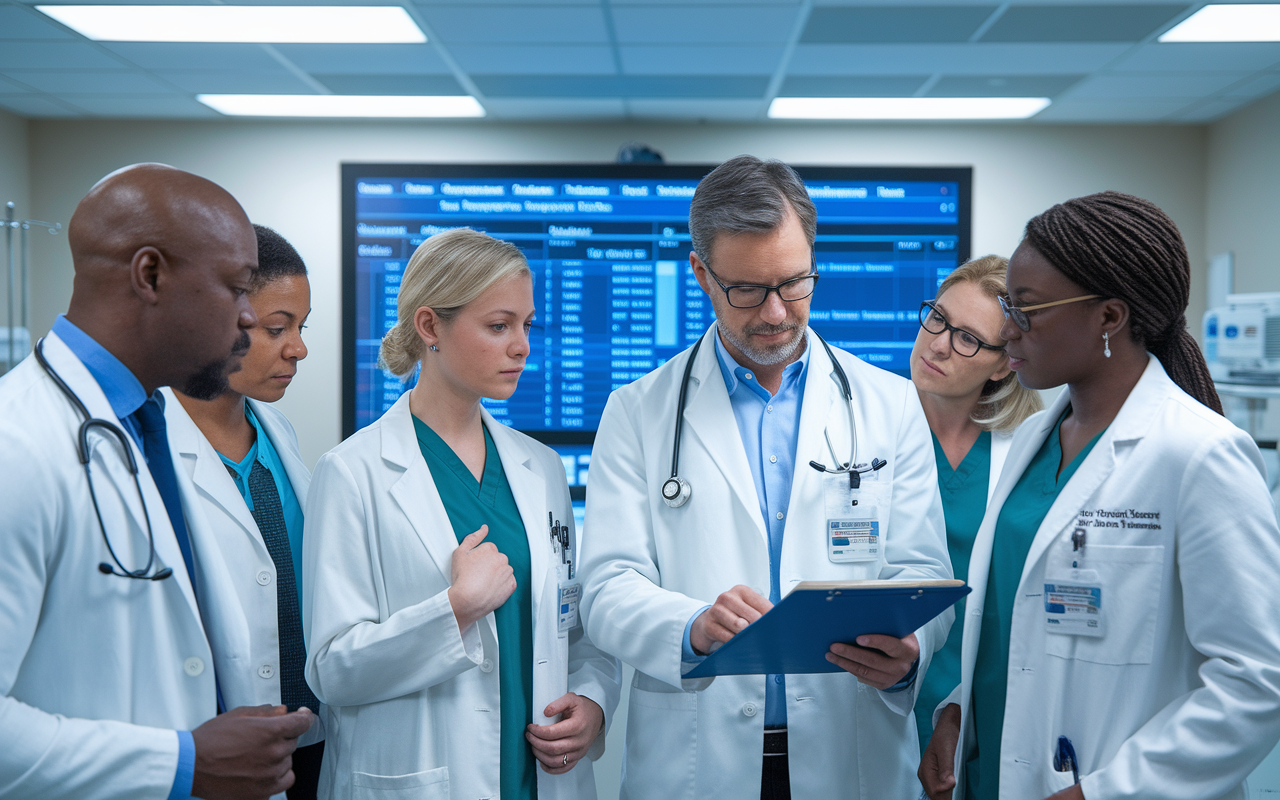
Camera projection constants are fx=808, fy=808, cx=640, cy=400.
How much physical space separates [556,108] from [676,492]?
395 cm

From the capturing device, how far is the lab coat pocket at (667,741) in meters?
1.29

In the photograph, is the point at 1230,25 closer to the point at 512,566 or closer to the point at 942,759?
the point at 942,759

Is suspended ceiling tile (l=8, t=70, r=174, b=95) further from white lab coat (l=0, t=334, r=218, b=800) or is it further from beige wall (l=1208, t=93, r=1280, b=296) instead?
beige wall (l=1208, t=93, r=1280, b=296)

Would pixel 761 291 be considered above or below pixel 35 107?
below

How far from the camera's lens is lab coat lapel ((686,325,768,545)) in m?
1.35

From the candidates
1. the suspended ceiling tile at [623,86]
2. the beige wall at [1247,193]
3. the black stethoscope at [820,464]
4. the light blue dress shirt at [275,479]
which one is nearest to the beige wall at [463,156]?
the beige wall at [1247,193]

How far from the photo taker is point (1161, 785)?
99 cm

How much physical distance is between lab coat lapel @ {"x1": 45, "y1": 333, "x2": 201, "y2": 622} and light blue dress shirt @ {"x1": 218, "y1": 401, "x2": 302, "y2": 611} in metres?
0.56

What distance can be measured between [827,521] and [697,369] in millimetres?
358

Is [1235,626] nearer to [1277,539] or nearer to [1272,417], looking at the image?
[1277,539]

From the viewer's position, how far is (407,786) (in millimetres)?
1259

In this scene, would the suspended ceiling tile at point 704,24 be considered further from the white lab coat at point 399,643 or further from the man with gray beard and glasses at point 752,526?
the white lab coat at point 399,643

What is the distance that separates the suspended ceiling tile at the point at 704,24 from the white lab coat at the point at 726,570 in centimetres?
252

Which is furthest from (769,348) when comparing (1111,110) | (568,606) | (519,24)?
(1111,110)
